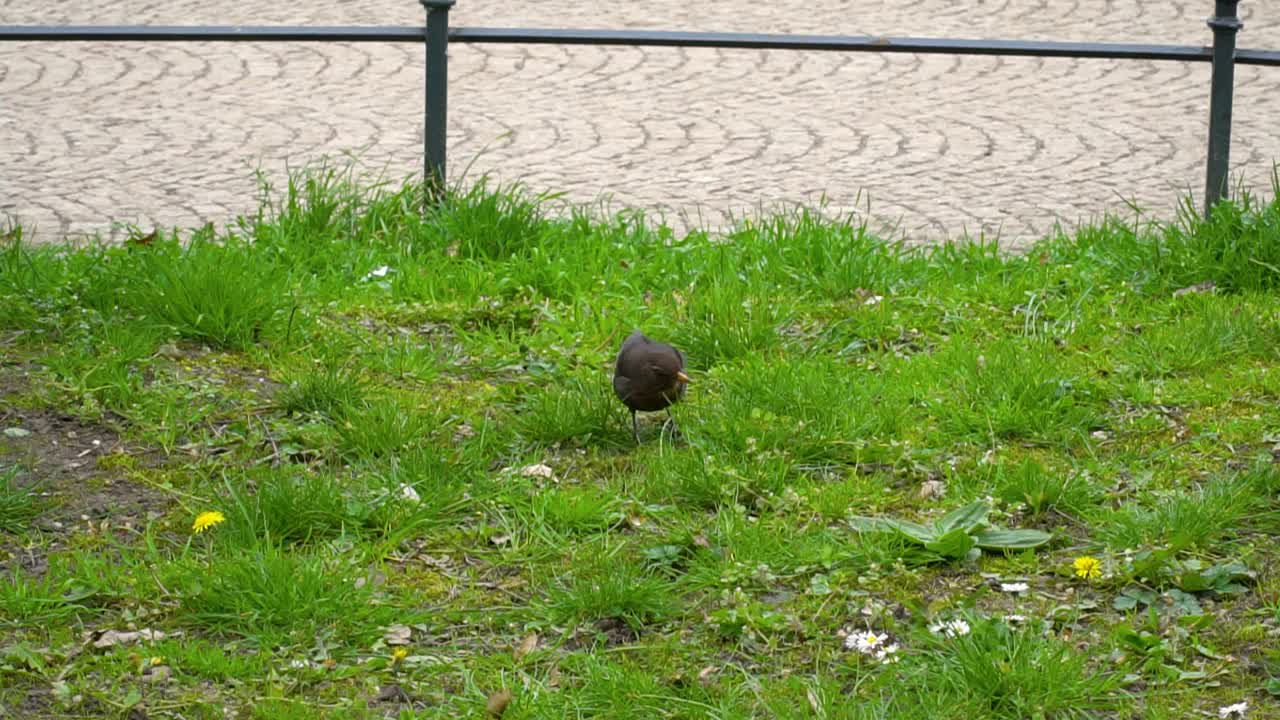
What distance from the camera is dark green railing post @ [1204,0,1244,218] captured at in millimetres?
6416

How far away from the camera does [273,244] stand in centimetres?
629

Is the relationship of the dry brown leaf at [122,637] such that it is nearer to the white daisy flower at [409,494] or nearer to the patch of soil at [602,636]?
the white daisy flower at [409,494]

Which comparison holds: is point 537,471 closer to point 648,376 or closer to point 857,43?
point 648,376

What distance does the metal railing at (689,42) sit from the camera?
6395mm

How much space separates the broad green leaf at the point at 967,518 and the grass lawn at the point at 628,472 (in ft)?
0.05

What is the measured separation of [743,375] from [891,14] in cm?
690

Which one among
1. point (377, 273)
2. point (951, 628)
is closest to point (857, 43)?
point (377, 273)

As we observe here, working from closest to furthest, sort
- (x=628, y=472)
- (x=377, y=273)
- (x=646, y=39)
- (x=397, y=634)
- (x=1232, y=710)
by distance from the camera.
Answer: (x=1232, y=710), (x=397, y=634), (x=628, y=472), (x=377, y=273), (x=646, y=39)

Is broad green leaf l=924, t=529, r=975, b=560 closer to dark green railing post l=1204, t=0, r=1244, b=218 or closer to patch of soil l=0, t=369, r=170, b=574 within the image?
patch of soil l=0, t=369, r=170, b=574

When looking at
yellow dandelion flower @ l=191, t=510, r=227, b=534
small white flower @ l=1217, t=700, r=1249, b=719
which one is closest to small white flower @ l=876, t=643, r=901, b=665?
small white flower @ l=1217, t=700, r=1249, b=719

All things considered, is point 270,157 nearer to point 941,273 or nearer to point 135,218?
point 135,218

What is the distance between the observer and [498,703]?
11.3ft

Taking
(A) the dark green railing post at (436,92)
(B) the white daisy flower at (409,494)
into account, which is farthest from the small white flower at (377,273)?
(B) the white daisy flower at (409,494)

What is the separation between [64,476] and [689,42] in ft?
10.4
